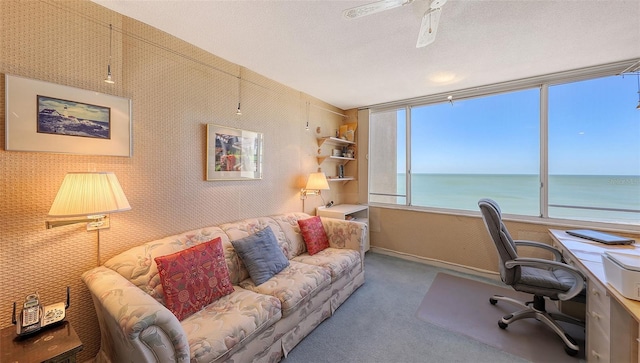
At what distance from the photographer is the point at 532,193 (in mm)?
2930

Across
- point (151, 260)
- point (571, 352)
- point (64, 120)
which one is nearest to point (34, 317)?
point (151, 260)

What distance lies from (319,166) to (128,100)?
253 cm

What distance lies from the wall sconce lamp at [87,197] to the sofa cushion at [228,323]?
0.83 metres

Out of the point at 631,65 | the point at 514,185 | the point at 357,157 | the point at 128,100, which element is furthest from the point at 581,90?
the point at 128,100

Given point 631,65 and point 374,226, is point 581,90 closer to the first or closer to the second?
point 631,65

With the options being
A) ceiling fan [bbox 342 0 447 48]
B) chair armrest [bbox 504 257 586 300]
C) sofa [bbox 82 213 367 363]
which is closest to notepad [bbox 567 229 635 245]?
chair armrest [bbox 504 257 586 300]

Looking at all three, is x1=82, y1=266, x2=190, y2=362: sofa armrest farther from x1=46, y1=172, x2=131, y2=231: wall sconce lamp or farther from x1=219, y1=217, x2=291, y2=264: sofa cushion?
x1=219, y1=217, x2=291, y2=264: sofa cushion

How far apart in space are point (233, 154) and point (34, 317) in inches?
67.0

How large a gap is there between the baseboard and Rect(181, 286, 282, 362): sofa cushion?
269cm

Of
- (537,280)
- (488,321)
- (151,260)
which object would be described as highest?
(151,260)

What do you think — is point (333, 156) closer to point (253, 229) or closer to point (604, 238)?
point (253, 229)

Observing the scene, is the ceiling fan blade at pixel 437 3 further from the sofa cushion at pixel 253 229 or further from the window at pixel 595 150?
the window at pixel 595 150

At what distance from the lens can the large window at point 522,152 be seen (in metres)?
2.51

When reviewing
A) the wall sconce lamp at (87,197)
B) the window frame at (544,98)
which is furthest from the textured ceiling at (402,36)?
the wall sconce lamp at (87,197)
